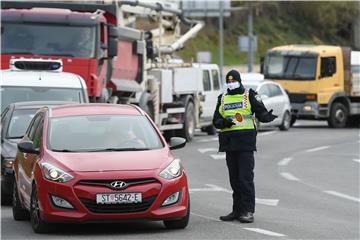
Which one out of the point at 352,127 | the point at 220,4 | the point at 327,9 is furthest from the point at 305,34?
the point at 352,127

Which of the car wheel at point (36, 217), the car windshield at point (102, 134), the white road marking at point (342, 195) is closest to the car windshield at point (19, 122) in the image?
the car windshield at point (102, 134)

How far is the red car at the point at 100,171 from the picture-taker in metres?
11.6

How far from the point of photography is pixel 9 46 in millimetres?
23312

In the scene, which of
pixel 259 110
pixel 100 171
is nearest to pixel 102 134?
pixel 100 171

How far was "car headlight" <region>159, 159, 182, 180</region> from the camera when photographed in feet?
39.1

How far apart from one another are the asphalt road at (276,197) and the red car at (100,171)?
26 centimetres

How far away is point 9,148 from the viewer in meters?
15.4

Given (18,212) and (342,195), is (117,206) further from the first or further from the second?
(342,195)

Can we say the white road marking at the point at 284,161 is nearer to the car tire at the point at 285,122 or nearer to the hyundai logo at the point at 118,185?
the car tire at the point at 285,122

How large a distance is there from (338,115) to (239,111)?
2624 centimetres

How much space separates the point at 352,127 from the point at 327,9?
50.1 meters

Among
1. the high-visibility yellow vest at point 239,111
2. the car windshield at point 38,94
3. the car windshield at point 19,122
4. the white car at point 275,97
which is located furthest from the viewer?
the white car at point 275,97

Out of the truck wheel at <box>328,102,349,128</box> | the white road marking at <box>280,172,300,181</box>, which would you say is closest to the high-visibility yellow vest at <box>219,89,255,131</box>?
the white road marking at <box>280,172,300,181</box>

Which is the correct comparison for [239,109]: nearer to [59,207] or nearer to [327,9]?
[59,207]
